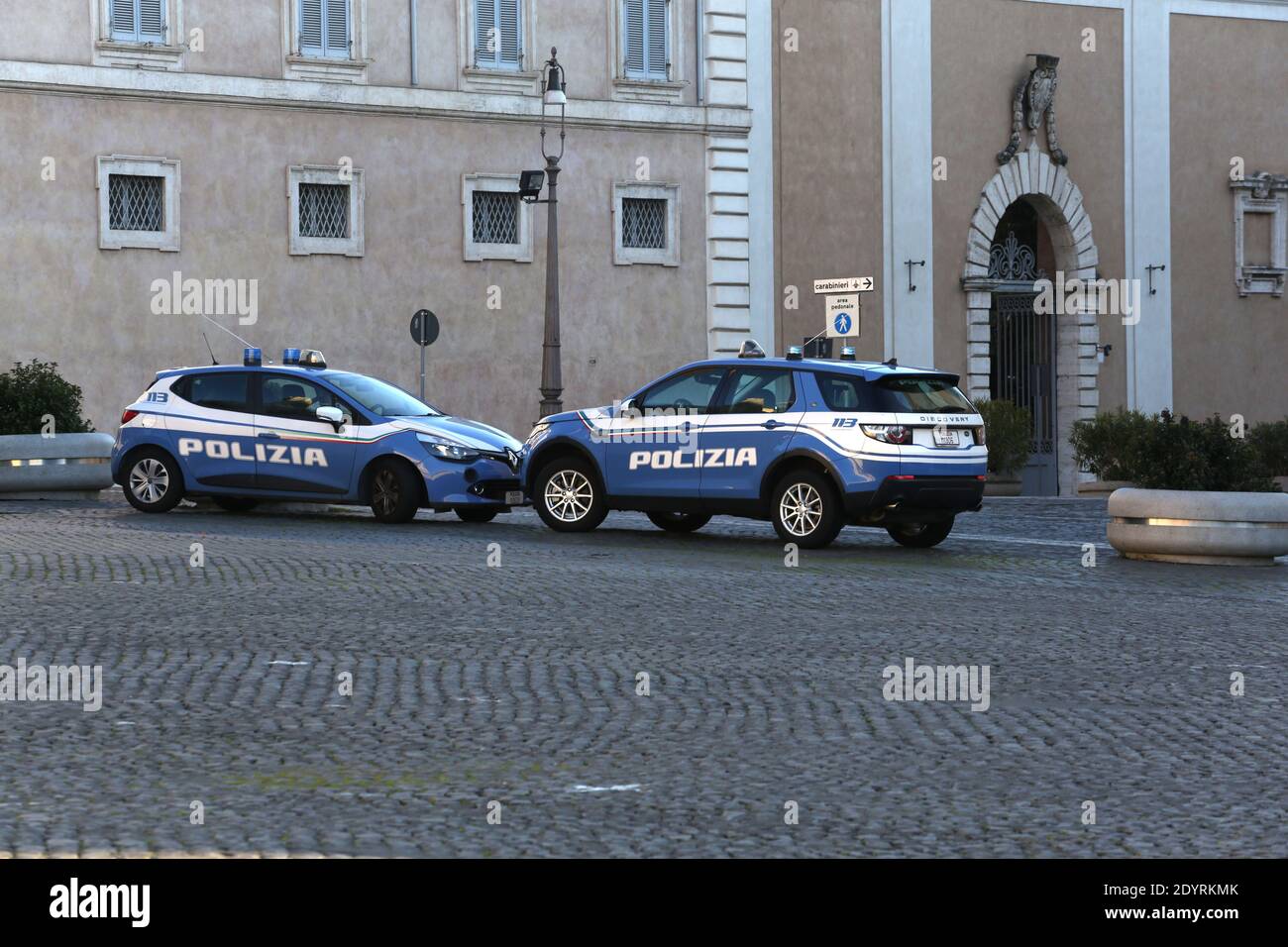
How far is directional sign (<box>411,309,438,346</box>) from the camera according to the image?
30625 millimetres

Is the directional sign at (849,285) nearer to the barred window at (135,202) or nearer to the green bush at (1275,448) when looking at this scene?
the green bush at (1275,448)

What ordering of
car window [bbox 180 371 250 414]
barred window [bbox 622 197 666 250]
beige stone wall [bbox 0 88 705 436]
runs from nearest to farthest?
car window [bbox 180 371 250 414] → beige stone wall [bbox 0 88 705 436] → barred window [bbox 622 197 666 250]

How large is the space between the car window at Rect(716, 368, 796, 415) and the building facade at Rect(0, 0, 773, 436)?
14359mm

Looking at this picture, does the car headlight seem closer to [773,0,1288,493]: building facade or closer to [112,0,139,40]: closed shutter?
[112,0,139,40]: closed shutter

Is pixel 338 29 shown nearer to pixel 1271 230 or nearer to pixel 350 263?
pixel 350 263

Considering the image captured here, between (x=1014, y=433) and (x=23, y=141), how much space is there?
1501 centimetres

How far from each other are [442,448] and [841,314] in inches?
338

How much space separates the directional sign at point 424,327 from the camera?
30625 millimetres

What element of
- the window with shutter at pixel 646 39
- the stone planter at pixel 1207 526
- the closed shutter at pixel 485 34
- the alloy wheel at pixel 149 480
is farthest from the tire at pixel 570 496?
the window with shutter at pixel 646 39

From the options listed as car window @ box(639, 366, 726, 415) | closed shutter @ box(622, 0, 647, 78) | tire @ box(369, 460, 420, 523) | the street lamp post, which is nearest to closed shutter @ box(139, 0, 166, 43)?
the street lamp post

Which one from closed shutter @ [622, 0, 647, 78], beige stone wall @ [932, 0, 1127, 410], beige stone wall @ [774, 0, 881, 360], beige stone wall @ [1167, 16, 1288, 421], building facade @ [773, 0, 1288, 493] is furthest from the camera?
beige stone wall @ [1167, 16, 1288, 421]

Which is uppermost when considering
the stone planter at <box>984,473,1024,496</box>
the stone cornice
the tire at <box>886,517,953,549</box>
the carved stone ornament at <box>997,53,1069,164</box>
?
the carved stone ornament at <box>997,53,1069,164</box>

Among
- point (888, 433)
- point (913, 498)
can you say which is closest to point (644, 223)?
point (888, 433)

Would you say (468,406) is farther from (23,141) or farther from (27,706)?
(27,706)
